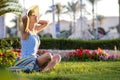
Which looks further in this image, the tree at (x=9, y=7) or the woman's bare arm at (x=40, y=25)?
the tree at (x=9, y=7)

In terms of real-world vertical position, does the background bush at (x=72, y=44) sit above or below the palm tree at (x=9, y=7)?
below

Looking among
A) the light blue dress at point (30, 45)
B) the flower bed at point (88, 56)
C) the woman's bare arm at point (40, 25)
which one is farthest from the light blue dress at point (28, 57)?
the flower bed at point (88, 56)

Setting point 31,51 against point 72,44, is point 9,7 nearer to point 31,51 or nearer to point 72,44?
point 31,51

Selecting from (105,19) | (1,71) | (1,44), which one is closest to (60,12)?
(105,19)

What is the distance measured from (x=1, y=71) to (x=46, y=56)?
7097 millimetres

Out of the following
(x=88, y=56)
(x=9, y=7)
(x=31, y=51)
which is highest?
(x=9, y=7)

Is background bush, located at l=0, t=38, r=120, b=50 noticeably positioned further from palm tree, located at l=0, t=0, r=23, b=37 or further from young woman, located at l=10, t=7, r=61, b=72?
young woman, located at l=10, t=7, r=61, b=72

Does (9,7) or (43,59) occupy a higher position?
(9,7)

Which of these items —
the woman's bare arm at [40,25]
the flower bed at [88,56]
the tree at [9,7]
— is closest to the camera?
the woman's bare arm at [40,25]

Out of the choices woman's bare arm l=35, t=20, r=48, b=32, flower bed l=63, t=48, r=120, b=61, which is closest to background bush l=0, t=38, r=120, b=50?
flower bed l=63, t=48, r=120, b=61

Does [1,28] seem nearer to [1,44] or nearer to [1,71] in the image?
[1,44]

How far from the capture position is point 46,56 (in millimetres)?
8469

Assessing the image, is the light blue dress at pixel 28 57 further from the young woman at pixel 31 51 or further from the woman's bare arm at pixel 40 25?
the woman's bare arm at pixel 40 25

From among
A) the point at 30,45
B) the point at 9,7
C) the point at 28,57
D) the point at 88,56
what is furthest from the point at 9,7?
the point at 88,56
